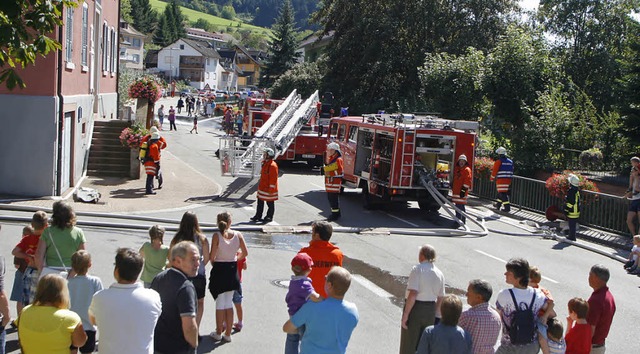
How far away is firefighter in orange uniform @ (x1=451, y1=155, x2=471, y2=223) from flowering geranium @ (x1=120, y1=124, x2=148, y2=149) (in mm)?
8869

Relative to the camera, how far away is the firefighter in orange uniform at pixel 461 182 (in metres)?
17.7

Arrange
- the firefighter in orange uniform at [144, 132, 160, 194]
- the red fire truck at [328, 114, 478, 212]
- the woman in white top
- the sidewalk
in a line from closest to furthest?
the woman in white top, the sidewalk, the red fire truck at [328, 114, 478, 212], the firefighter in orange uniform at [144, 132, 160, 194]

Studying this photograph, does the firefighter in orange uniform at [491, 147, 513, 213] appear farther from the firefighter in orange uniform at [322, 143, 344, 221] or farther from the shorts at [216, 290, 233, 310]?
the shorts at [216, 290, 233, 310]

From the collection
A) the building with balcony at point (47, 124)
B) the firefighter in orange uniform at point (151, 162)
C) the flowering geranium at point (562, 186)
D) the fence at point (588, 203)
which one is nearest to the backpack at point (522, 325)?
the fence at point (588, 203)

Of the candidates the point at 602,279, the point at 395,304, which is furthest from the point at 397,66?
the point at 602,279

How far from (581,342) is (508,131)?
23.0 metres

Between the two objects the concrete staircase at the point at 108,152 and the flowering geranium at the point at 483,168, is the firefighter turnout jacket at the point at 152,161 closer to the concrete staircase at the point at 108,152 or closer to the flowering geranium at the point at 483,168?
the concrete staircase at the point at 108,152

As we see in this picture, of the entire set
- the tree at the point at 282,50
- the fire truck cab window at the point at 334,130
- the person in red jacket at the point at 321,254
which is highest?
the tree at the point at 282,50

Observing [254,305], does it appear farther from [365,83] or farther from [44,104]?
[365,83]

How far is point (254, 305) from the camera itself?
1034 cm

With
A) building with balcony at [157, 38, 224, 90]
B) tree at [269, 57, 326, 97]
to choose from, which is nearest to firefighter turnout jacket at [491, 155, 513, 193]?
tree at [269, 57, 326, 97]

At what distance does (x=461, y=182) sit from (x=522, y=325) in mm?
11437

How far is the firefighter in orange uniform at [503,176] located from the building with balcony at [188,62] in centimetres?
10624

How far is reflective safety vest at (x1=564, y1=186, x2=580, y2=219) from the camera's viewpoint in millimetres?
16859
